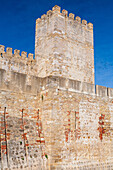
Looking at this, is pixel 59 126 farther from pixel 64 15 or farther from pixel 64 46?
pixel 64 15

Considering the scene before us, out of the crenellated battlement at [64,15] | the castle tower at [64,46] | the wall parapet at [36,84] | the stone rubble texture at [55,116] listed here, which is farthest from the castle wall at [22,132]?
the crenellated battlement at [64,15]

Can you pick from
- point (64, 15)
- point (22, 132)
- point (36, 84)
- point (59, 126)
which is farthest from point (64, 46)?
point (22, 132)

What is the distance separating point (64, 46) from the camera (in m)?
14.2

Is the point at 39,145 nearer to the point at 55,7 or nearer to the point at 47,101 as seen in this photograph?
the point at 47,101

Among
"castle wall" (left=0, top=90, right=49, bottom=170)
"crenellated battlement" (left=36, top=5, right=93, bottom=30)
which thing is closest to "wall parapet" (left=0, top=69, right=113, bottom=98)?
"castle wall" (left=0, top=90, right=49, bottom=170)

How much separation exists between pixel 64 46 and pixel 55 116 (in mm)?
6126

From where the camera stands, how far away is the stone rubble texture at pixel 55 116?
8719 millimetres

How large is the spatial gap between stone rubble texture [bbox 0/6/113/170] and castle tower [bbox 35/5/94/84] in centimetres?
7

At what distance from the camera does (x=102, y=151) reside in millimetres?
11500

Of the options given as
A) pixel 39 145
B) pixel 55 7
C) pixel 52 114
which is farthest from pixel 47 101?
pixel 55 7

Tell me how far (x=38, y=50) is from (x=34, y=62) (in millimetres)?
962

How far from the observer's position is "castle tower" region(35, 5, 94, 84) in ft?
45.6

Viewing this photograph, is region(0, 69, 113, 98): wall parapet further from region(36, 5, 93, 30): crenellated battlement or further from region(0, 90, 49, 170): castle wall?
region(36, 5, 93, 30): crenellated battlement

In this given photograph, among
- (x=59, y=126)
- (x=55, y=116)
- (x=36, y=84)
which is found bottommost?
(x=59, y=126)
